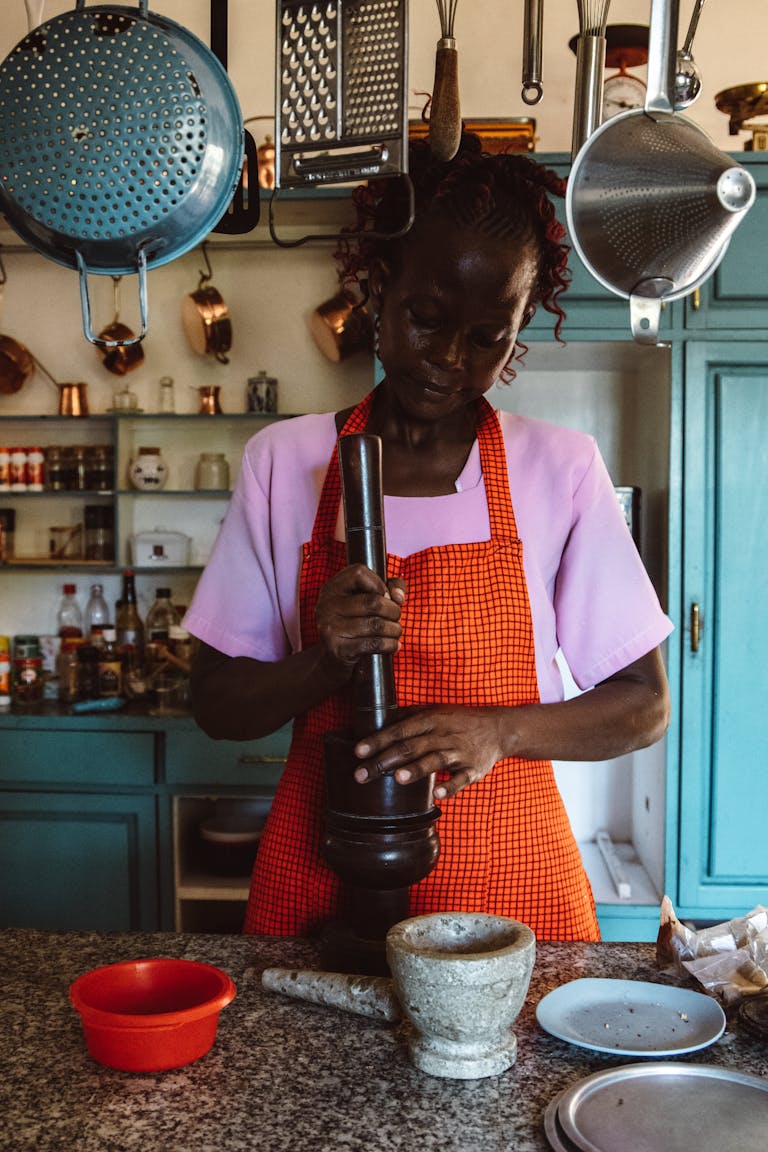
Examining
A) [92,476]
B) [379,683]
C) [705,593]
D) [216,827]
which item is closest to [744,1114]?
[379,683]

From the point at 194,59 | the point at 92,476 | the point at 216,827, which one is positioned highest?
the point at 194,59

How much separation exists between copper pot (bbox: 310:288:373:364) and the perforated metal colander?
7.25 feet

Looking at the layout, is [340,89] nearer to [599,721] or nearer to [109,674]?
[599,721]

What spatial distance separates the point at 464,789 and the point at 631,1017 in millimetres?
363

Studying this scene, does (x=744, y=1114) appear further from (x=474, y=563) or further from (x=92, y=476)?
(x=92, y=476)

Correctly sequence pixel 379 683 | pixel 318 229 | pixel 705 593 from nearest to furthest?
pixel 379 683 < pixel 705 593 < pixel 318 229

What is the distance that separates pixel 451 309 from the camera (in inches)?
47.2

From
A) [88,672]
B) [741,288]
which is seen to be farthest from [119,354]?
[741,288]

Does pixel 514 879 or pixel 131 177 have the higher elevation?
pixel 131 177

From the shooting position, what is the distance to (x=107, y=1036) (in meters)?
0.80

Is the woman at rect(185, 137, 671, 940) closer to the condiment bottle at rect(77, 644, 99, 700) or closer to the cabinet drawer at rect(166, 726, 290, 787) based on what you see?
the cabinet drawer at rect(166, 726, 290, 787)

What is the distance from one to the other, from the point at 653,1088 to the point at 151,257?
76 cm

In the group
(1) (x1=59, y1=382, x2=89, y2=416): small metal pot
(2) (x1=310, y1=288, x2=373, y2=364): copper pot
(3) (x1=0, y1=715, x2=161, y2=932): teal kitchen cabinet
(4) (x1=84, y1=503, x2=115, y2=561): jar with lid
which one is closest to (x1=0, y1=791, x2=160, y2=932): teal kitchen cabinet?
(3) (x1=0, y1=715, x2=161, y2=932): teal kitchen cabinet

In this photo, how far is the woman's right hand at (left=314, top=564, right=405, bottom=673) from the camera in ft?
3.32
